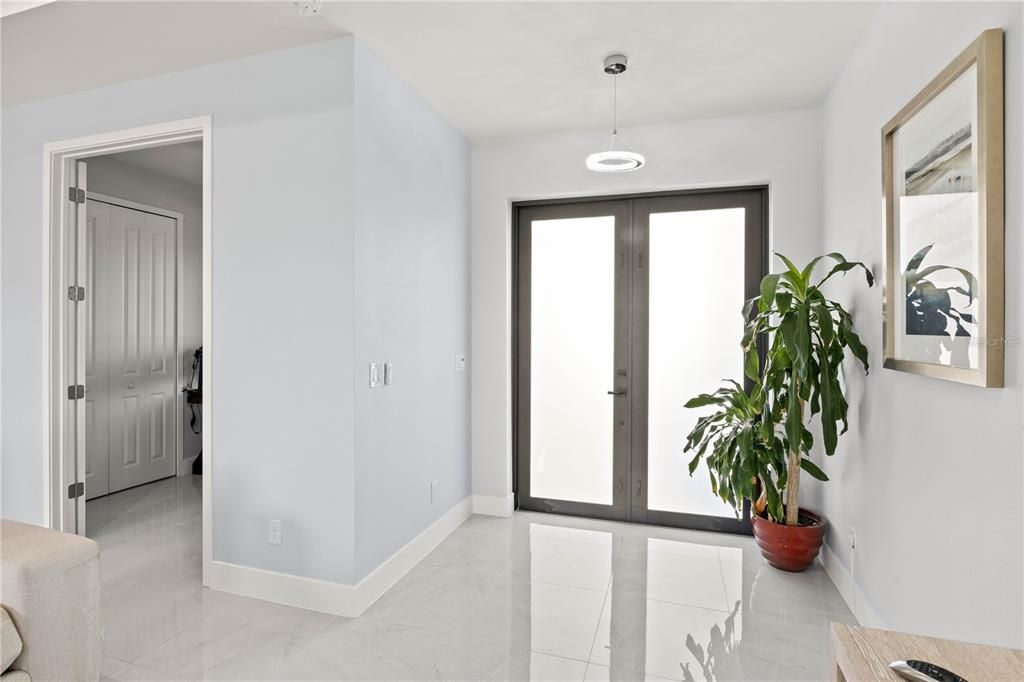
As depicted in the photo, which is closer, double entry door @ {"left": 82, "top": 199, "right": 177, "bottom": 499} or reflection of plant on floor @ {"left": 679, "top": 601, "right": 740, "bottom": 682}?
reflection of plant on floor @ {"left": 679, "top": 601, "right": 740, "bottom": 682}

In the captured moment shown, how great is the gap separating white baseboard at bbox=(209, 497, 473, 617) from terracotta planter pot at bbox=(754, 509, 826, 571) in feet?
6.40

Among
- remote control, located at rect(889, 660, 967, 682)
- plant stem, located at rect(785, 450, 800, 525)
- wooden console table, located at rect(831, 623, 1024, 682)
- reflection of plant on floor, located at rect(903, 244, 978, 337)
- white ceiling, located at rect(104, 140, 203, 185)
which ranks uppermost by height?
white ceiling, located at rect(104, 140, 203, 185)

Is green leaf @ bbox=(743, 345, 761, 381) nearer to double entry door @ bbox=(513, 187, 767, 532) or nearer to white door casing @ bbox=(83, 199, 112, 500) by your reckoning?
double entry door @ bbox=(513, 187, 767, 532)

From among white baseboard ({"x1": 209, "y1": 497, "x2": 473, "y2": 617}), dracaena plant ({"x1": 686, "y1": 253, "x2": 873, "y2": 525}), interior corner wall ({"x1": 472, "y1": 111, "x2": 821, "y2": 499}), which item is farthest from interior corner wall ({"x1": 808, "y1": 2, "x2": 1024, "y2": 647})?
white baseboard ({"x1": 209, "y1": 497, "x2": 473, "y2": 617})

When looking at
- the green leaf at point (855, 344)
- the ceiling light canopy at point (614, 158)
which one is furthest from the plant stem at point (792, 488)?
the ceiling light canopy at point (614, 158)

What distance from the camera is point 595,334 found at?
380 cm

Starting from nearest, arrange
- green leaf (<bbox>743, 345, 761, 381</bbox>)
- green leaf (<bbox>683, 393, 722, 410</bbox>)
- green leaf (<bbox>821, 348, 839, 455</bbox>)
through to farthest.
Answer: green leaf (<bbox>821, 348, 839, 455</bbox>)
green leaf (<bbox>743, 345, 761, 381</bbox>)
green leaf (<bbox>683, 393, 722, 410</bbox>)

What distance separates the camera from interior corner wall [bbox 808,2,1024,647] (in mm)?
1351

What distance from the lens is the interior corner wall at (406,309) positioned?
2518 millimetres

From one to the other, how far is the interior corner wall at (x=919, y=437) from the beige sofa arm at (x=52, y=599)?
258 centimetres

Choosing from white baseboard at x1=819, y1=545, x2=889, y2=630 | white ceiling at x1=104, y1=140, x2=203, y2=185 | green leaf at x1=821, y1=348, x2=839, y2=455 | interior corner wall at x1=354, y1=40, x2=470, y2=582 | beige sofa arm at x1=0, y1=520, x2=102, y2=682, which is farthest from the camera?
white ceiling at x1=104, y1=140, x2=203, y2=185

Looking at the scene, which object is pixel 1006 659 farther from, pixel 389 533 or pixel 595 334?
pixel 595 334

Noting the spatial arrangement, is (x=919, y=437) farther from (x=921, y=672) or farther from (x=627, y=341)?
(x=627, y=341)

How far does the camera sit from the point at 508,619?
95.3 inches
